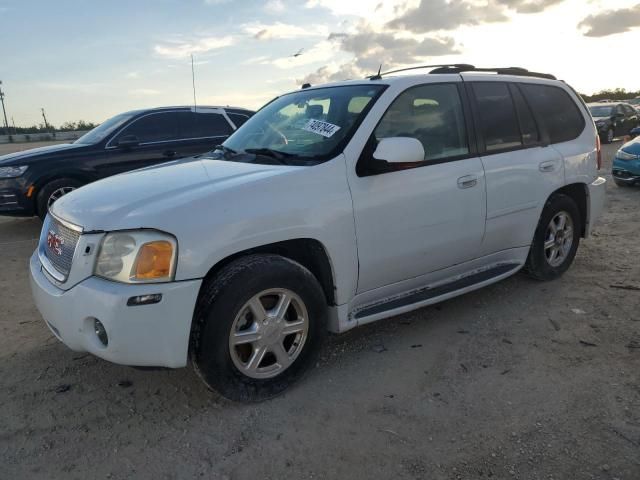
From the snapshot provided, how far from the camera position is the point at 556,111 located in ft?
15.5

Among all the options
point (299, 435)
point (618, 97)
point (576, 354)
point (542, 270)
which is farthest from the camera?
point (618, 97)

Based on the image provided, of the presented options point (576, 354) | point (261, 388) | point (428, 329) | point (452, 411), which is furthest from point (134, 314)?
point (576, 354)

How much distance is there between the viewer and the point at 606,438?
2631 mm

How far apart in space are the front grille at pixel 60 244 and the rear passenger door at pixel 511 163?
280cm

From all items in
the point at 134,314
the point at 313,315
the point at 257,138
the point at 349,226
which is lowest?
the point at 313,315

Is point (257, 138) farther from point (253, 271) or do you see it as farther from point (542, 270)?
point (542, 270)

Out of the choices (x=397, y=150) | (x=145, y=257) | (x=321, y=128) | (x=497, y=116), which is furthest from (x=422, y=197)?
(x=145, y=257)

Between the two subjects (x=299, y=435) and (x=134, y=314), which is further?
(x=299, y=435)

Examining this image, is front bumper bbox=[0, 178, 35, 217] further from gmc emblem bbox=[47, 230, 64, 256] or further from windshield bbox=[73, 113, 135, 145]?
gmc emblem bbox=[47, 230, 64, 256]

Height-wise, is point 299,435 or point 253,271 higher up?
point 253,271

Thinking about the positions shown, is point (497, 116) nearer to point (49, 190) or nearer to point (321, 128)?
point (321, 128)

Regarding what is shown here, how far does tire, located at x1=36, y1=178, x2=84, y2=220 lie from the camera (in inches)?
281

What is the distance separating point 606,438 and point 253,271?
1.94 meters

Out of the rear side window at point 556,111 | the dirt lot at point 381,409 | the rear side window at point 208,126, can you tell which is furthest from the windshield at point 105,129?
the rear side window at point 556,111
